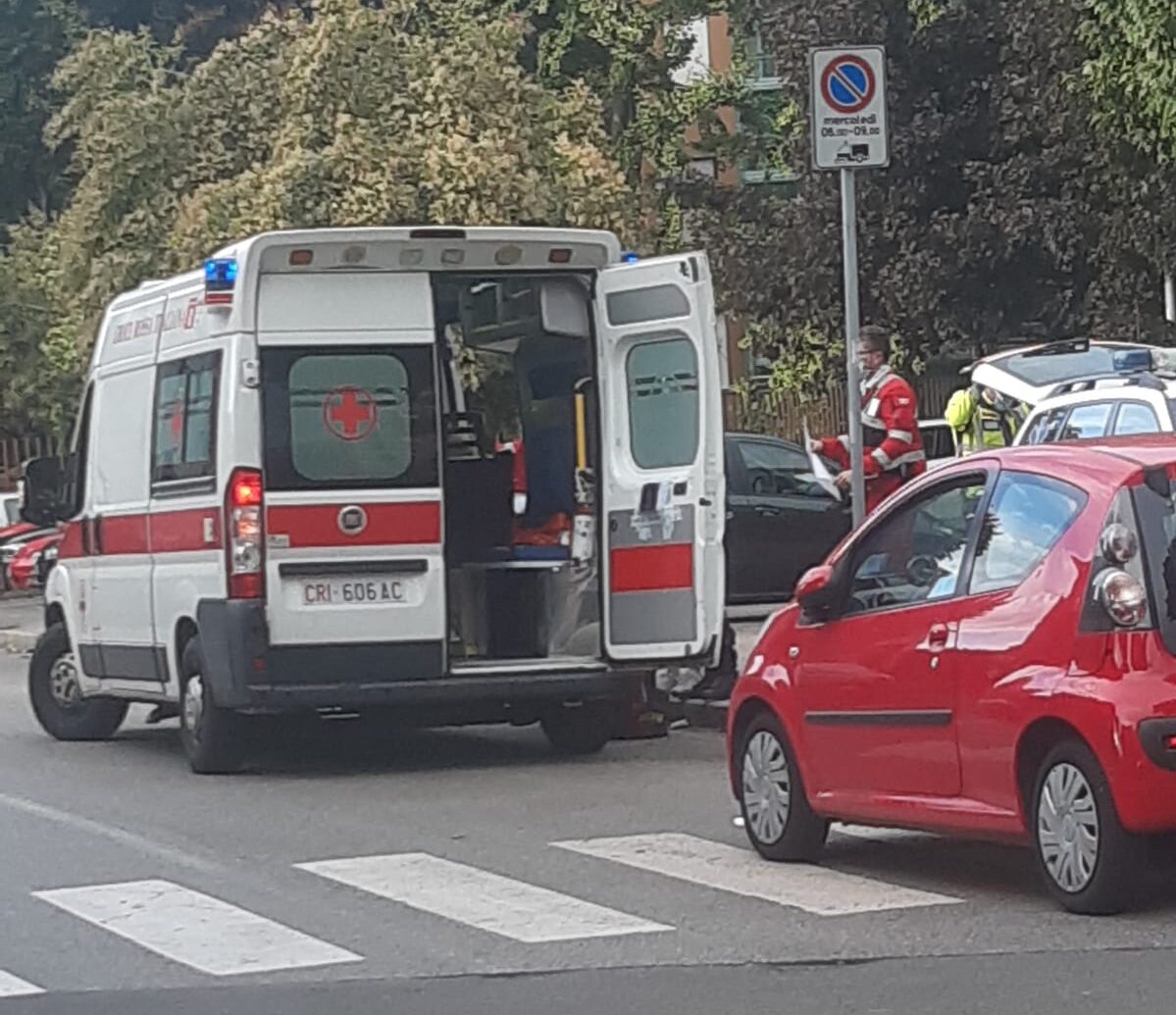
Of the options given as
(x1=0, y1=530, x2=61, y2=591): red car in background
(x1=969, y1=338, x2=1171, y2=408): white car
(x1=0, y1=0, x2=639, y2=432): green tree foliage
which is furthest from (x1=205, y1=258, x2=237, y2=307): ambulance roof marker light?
(x1=0, y1=530, x2=61, y2=591): red car in background

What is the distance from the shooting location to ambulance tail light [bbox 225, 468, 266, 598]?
41.9 feet

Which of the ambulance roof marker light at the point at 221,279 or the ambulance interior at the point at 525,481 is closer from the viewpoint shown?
the ambulance roof marker light at the point at 221,279

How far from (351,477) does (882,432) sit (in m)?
3.97

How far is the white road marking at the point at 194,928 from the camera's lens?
8078 millimetres

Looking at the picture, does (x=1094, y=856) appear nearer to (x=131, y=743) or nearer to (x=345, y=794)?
(x=345, y=794)

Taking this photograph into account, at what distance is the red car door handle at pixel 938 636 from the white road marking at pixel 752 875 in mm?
854

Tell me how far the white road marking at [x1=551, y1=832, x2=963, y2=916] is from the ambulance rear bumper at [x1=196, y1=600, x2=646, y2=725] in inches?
99.3

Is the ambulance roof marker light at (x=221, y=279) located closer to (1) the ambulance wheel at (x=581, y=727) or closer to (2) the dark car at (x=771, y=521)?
(1) the ambulance wheel at (x=581, y=727)

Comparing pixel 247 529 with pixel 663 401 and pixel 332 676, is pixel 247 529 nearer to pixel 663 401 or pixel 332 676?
pixel 332 676

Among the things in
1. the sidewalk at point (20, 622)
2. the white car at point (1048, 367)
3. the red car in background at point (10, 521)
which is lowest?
the sidewalk at point (20, 622)

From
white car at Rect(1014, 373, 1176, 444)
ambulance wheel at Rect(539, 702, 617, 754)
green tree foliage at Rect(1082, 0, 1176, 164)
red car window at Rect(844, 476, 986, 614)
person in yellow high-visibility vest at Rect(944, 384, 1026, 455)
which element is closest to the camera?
red car window at Rect(844, 476, 986, 614)

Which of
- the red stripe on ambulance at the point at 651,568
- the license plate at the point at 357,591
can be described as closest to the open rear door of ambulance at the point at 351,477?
the license plate at the point at 357,591

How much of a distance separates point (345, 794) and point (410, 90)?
2094 cm

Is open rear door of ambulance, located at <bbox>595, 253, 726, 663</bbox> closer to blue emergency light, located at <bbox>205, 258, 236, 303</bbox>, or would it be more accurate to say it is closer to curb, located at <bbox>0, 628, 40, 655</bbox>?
blue emergency light, located at <bbox>205, 258, 236, 303</bbox>
